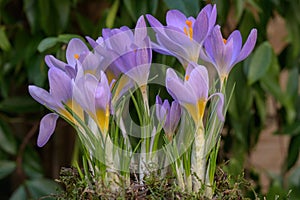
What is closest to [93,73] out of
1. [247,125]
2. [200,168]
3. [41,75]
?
[200,168]

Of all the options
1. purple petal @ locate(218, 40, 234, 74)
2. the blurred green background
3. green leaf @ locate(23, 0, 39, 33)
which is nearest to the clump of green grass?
purple petal @ locate(218, 40, 234, 74)

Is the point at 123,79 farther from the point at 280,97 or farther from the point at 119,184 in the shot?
the point at 280,97

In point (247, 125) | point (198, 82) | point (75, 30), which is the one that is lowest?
point (247, 125)

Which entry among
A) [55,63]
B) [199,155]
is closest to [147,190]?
[199,155]

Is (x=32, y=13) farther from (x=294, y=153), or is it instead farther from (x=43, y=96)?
(x=43, y=96)

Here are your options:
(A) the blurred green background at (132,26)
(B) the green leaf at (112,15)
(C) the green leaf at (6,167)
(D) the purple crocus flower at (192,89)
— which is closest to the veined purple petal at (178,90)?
(D) the purple crocus flower at (192,89)

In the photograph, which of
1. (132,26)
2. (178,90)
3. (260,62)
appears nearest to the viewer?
(178,90)
